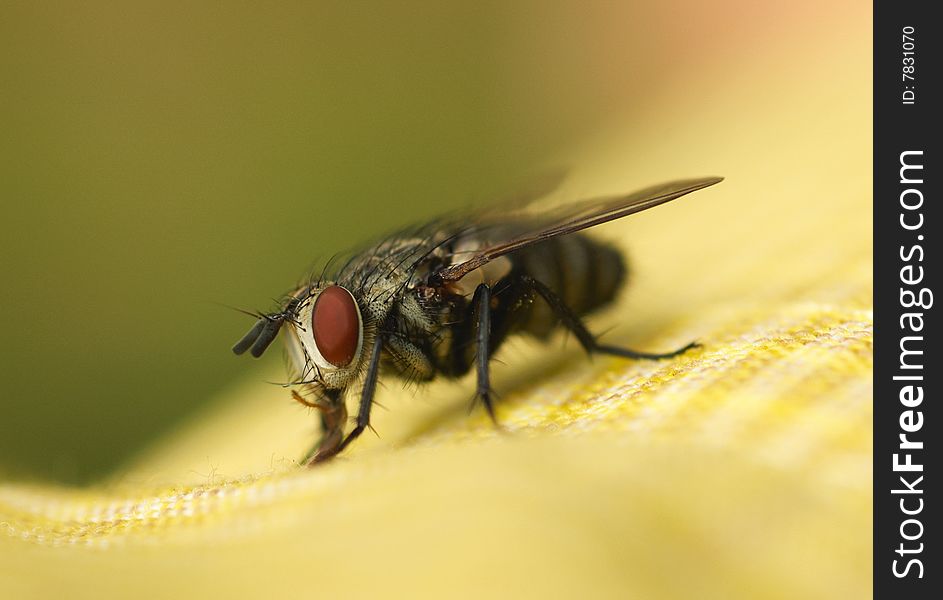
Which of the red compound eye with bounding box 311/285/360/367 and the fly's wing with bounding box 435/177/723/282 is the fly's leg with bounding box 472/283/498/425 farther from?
the red compound eye with bounding box 311/285/360/367

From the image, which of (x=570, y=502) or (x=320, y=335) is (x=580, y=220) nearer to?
(x=320, y=335)

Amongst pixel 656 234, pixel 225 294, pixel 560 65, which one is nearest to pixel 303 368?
pixel 656 234

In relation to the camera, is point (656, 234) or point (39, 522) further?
point (656, 234)

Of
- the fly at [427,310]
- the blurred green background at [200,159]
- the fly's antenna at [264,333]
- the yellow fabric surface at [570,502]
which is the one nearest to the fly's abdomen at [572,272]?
the fly at [427,310]

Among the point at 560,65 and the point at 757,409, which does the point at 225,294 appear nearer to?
the point at 560,65
